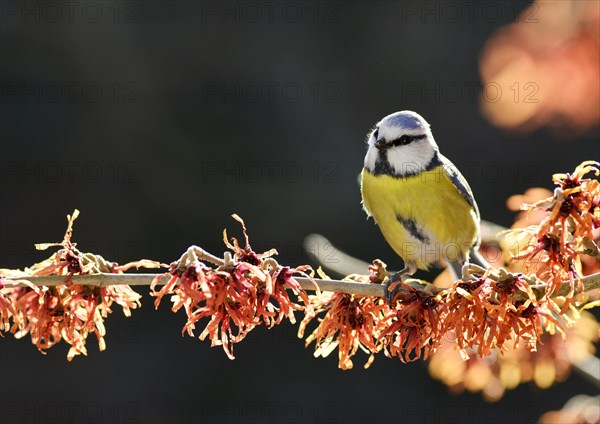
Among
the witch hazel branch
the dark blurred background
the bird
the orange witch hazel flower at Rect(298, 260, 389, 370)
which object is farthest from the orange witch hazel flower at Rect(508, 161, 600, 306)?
the dark blurred background

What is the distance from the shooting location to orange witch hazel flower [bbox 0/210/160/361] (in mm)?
2148

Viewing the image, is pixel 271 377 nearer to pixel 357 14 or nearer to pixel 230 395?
pixel 230 395

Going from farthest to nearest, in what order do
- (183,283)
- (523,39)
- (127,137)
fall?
(127,137), (523,39), (183,283)

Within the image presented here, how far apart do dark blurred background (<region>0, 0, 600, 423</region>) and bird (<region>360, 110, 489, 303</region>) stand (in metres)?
3.43

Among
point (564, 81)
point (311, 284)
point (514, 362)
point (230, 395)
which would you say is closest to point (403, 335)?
point (311, 284)

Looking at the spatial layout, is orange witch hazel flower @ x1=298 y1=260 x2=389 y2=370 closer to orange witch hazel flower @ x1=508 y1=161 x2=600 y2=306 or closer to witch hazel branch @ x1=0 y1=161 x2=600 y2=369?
witch hazel branch @ x1=0 y1=161 x2=600 y2=369

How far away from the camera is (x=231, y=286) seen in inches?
79.4

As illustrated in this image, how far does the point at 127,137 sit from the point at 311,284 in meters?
5.71

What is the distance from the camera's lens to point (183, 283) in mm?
1994

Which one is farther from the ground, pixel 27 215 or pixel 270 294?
pixel 270 294

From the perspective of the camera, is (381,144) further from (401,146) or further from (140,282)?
(140,282)

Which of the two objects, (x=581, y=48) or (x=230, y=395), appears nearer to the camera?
(x=581, y=48)

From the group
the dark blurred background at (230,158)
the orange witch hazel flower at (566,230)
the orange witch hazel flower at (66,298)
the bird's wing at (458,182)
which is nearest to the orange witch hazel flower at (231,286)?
the orange witch hazel flower at (66,298)

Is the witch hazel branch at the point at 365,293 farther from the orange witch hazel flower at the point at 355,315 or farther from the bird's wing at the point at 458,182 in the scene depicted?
the bird's wing at the point at 458,182
